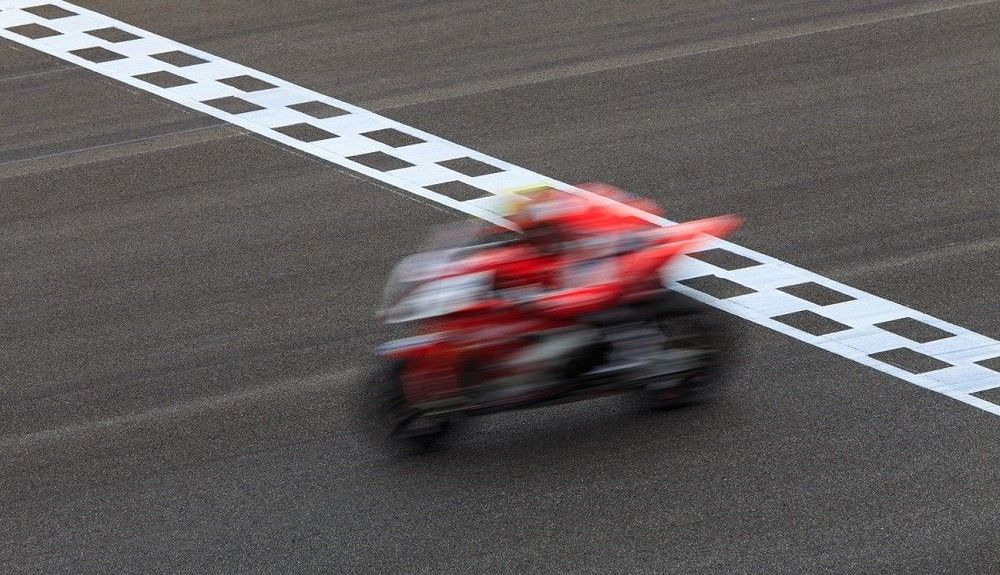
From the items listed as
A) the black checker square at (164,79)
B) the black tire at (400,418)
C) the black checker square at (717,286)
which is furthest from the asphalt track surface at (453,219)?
the black checker square at (717,286)

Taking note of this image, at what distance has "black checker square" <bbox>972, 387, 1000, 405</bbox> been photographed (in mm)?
9297

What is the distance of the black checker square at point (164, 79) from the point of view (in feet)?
47.3

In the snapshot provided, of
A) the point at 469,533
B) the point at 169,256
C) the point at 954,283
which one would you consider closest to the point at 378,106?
the point at 169,256

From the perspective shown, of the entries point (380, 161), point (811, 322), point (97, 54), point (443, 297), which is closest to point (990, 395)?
point (811, 322)

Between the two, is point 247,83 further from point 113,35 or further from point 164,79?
point 113,35

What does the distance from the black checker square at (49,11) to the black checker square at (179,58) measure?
1619 millimetres

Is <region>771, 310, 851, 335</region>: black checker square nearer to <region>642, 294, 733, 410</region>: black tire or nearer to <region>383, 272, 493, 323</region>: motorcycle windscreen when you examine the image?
<region>642, 294, 733, 410</region>: black tire

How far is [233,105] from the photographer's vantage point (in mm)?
13961

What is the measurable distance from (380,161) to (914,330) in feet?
15.4

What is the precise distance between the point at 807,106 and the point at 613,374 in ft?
17.4

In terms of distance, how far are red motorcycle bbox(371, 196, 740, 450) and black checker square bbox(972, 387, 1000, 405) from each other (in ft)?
5.08

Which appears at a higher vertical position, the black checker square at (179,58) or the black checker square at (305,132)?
the black checker square at (179,58)

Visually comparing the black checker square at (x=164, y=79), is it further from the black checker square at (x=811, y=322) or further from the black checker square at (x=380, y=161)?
the black checker square at (x=811, y=322)

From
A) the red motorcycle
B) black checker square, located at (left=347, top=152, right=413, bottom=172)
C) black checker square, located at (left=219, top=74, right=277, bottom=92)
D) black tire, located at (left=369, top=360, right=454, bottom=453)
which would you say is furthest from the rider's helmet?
black checker square, located at (left=219, top=74, right=277, bottom=92)
